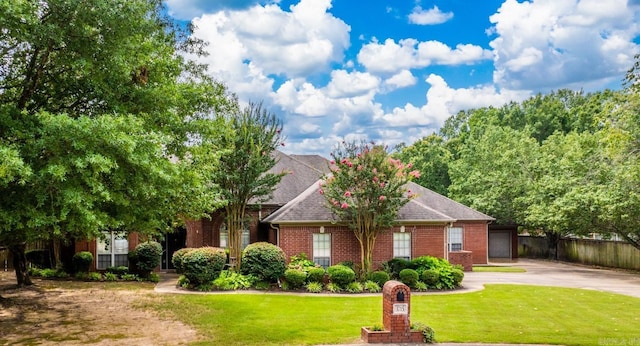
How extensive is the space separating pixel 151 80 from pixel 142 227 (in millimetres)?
4139

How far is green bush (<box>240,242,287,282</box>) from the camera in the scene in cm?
2191

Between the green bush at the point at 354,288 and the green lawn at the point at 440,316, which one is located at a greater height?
the green bush at the point at 354,288

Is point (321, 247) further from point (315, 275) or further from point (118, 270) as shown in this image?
point (118, 270)

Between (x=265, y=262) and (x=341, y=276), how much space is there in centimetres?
295

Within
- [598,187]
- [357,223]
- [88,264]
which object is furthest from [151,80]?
[598,187]

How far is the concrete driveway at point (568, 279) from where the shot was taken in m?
23.5

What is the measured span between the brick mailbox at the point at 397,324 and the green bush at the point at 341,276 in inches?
327

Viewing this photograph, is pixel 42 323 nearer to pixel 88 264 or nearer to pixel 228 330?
pixel 228 330

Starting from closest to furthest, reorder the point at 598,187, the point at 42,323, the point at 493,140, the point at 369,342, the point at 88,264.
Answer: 1. the point at 369,342
2. the point at 42,323
3. the point at 88,264
4. the point at 598,187
5. the point at 493,140

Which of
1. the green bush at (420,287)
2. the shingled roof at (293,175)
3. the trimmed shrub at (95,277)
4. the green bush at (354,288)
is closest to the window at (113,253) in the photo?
the trimmed shrub at (95,277)

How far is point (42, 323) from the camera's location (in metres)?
15.6

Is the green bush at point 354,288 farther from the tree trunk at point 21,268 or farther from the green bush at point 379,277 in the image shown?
the tree trunk at point 21,268

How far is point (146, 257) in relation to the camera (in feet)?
82.8

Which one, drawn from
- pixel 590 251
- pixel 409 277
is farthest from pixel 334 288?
pixel 590 251
